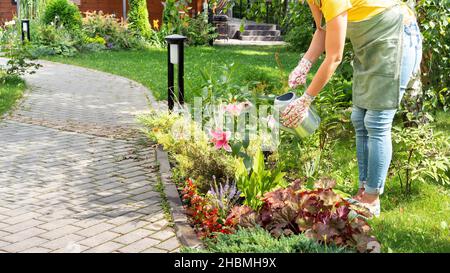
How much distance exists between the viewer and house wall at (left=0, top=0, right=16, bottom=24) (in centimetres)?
2183

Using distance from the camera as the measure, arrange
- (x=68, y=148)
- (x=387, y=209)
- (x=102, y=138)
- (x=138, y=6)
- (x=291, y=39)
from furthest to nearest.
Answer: (x=138, y=6)
(x=291, y=39)
(x=102, y=138)
(x=68, y=148)
(x=387, y=209)

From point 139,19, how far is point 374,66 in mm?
16631

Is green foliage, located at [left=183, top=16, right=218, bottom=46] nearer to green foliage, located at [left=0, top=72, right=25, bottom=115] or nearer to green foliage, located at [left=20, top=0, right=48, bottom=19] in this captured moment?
Answer: green foliage, located at [left=20, top=0, right=48, bottom=19]

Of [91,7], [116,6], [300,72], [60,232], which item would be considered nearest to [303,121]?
[300,72]

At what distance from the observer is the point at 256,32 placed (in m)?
22.8

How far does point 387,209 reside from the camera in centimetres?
448

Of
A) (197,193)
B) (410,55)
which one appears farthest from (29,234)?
(410,55)

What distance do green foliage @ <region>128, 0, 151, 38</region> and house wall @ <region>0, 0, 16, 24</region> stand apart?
15.8 feet

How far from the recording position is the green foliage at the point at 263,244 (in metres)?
3.19

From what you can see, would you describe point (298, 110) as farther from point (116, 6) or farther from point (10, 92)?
point (116, 6)

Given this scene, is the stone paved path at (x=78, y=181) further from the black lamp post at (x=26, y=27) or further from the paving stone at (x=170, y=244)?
the black lamp post at (x=26, y=27)

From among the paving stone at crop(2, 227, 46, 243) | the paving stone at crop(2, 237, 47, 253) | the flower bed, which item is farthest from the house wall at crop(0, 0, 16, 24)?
the paving stone at crop(2, 237, 47, 253)
